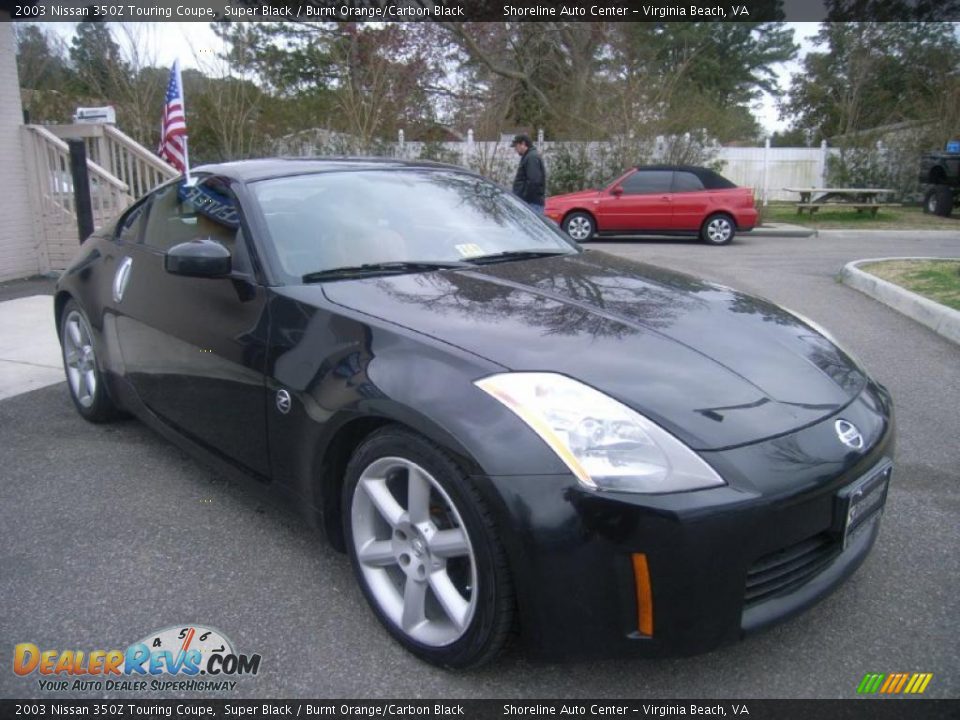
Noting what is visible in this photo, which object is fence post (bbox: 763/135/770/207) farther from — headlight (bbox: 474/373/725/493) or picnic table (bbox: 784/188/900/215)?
headlight (bbox: 474/373/725/493)

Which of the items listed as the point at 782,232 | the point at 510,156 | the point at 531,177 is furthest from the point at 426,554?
the point at 510,156

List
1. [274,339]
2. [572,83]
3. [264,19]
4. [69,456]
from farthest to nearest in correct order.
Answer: [572,83], [264,19], [69,456], [274,339]

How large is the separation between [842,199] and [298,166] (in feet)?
65.0

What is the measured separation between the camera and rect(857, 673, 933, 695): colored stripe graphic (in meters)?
2.03

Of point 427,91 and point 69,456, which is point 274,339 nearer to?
point 69,456

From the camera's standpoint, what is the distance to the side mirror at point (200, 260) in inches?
107

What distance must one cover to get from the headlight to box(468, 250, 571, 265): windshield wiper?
1.16 metres

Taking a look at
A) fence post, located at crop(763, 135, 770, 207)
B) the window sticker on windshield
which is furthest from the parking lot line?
fence post, located at crop(763, 135, 770, 207)

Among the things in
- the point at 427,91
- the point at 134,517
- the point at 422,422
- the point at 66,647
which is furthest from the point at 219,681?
the point at 427,91

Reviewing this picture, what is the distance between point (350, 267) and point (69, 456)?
6.50 ft

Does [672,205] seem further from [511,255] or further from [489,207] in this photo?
[511,255]

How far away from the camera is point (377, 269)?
9.27 feet

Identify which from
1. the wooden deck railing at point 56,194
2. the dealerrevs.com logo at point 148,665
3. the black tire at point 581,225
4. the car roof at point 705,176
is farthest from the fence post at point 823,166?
the dealerrevs.com logo at point 148,665

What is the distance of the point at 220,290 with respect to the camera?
2857 mm
